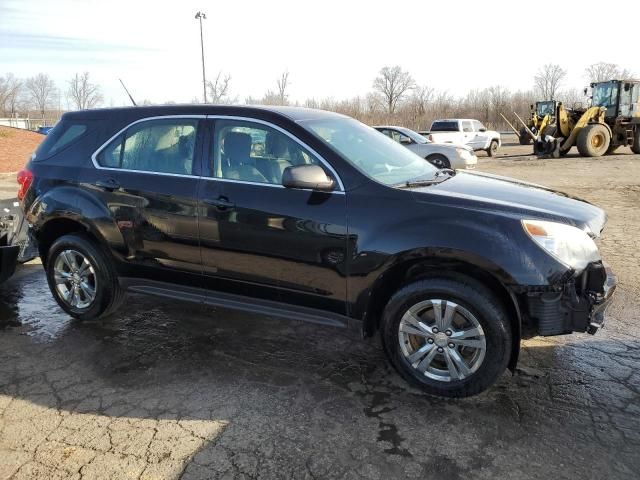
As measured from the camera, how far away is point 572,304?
3072 millimetres

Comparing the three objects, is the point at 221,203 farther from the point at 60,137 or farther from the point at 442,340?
the point at 60,137

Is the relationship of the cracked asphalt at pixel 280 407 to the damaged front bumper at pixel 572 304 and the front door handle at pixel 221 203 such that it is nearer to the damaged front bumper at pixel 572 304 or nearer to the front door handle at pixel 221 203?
the damaged front bumper at pixel 572 304

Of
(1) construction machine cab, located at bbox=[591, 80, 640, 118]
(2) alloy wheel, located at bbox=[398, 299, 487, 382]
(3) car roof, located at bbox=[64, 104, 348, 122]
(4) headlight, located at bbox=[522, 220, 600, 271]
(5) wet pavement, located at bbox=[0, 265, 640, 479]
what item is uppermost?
(1) construction machine cab, located at bbox=[591, 80, 640, 118]

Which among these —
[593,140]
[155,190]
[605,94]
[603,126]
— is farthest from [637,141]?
[155,190]

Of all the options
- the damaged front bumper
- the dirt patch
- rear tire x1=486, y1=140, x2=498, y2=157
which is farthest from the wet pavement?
rear tire x1=486, y1=140, x2=498, y2=157

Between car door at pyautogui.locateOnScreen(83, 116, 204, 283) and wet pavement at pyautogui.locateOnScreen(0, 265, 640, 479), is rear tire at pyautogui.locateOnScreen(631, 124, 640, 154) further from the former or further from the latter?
car door at pyautogui.locateOnScreen(83, 116, 204, 283)

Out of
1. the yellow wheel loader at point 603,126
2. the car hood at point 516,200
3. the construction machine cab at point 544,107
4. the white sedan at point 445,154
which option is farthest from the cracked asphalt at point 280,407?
the construction machine cab at point 544,107

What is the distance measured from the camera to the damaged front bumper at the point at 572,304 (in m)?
3.06

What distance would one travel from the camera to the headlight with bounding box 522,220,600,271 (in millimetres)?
3059

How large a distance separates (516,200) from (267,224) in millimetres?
1666

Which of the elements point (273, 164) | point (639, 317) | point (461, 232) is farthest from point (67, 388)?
point (639, 317)

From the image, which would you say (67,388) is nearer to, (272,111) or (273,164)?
(273,164)

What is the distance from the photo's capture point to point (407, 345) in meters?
3.42

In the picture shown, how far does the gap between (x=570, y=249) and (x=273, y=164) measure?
202cm
